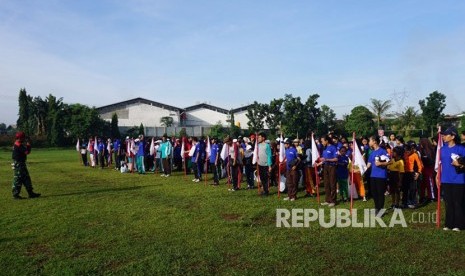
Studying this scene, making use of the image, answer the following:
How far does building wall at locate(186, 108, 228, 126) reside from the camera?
267 ft

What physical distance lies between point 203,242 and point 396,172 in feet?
18.7

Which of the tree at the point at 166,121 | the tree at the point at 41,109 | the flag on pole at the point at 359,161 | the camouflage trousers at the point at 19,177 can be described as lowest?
the camouflage trousers at the point at 19,177

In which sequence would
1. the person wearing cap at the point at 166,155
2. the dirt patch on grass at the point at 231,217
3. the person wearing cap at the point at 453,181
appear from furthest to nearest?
the person wearing cap at the point at 166,155 → the dirt patch on grass at the point at 231,217 → the person wearing cap at the point at 453,181

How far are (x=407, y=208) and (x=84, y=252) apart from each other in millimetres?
7797

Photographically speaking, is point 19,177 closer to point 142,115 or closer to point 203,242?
point 203,242

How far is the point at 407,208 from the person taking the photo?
10430 millimetres

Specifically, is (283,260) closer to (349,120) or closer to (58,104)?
(349,120)

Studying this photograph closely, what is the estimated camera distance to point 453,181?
7941 mm

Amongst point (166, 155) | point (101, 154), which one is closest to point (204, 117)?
point (101, 154)

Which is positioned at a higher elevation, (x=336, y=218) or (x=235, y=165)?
(x=235, y=165)

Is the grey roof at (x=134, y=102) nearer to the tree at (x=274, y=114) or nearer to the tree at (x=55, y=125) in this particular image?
the tree at (x=55, y=125)

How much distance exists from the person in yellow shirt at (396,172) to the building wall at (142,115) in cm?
6906

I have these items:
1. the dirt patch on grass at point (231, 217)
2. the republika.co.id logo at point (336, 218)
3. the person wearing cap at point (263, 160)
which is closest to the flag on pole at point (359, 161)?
the republika.co.id logo at point (336, 218)

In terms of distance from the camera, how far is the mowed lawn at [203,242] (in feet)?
20.0
